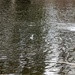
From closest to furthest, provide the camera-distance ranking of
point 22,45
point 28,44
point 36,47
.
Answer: point 36,47 < point 22,45 < point 28,44

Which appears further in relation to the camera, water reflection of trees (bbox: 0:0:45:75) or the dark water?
water reflection of trees (bbox: 0:0:45:75)

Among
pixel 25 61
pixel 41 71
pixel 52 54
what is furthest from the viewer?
pixel 52 54

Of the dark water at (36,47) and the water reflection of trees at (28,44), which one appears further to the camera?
the water reflection of trees at (28,44)

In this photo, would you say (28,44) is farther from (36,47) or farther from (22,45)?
(36,47)

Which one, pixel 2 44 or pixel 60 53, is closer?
pixel 60 53

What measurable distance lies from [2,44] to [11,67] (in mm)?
2059

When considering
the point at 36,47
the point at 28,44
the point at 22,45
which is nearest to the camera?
the point at 36,47

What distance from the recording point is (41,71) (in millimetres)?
6074

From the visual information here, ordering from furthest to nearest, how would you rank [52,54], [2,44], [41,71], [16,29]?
[16,29]
[2,44]
[52,54]
[41,71]

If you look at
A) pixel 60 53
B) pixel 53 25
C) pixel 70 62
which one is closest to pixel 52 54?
pixel 60 53

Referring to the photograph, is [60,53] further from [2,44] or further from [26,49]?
[2,44]

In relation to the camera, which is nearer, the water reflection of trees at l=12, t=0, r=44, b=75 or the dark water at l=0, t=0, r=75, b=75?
the dark water at l=0, t=0, r=75, b=75

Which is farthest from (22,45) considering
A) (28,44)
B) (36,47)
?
(36,47)

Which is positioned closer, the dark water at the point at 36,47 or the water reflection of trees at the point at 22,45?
the dark water at the point at 36,47
